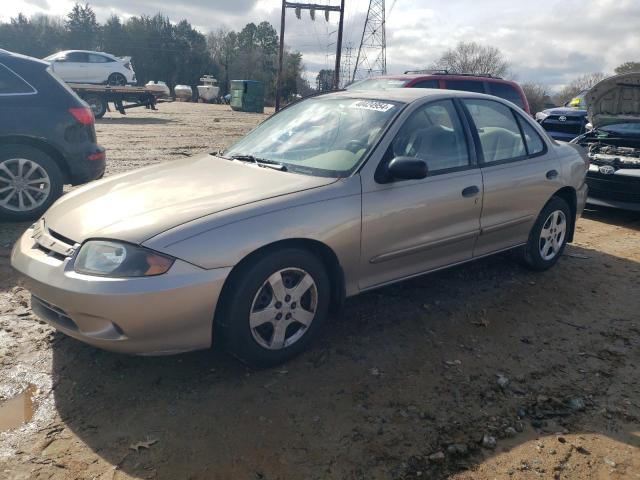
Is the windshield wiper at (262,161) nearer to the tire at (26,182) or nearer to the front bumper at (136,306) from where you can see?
the front bumper at (136,306)

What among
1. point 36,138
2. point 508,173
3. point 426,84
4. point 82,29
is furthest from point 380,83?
point 82,29

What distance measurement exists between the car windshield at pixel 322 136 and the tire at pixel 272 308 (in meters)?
0.68

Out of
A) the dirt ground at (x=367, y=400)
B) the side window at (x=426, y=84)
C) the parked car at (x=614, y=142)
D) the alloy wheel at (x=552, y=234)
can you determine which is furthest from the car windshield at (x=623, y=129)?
the dirt ground at (x=367, y=400)

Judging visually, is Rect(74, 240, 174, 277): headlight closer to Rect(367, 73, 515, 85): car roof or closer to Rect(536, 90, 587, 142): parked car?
Rect(367, 73, 515, 85): car roof

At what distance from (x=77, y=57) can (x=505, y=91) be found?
1848cm

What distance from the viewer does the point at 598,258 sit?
538 centimetres

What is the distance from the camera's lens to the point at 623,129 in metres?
7.85

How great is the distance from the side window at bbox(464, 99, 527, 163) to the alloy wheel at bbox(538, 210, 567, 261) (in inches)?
29.2

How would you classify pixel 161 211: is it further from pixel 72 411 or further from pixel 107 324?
pixel 72 411

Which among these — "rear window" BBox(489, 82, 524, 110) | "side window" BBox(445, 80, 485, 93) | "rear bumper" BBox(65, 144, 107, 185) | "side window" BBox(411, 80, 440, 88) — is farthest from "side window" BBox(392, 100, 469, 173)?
"rear window" BBox(489, 82, 524, 110)

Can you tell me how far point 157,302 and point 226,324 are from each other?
0.40 m

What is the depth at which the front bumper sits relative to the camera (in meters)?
2.54

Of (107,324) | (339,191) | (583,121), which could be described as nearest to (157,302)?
(107,324)

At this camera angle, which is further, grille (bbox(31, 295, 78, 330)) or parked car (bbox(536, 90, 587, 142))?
parked car (bbox(536, 90, 587, 142))
